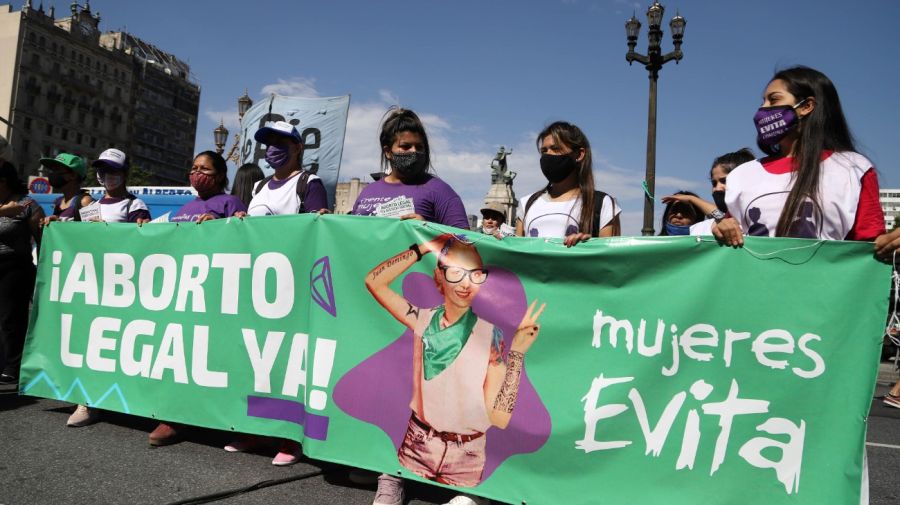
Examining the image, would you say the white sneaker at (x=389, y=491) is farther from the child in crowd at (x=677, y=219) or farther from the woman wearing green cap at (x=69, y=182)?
the woman wearing green cap at (x=69, y=182)

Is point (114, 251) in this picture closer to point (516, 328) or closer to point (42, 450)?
point (42, 450)

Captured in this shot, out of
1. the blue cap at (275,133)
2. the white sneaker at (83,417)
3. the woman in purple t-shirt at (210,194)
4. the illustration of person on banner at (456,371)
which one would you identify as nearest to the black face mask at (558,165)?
the illustration of person on banner at (456,371)

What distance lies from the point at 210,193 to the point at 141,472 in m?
1.92

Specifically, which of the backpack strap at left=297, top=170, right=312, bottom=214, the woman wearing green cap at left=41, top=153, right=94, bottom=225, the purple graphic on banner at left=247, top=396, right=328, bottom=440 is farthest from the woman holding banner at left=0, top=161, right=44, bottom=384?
the purple graphic on banner at left=247, top=396, right=328, bottom=440

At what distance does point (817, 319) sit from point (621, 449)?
889mm

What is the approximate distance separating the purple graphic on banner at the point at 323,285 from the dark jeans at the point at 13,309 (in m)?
2.90

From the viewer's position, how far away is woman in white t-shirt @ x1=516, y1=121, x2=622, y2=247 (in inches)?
116

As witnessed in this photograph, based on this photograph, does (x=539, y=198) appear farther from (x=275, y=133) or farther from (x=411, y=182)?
(x=275, y=133)

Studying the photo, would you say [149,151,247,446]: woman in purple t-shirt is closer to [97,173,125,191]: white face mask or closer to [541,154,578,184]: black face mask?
[97,173,125,191]: white face mask

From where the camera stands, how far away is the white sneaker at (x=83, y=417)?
3645 mm

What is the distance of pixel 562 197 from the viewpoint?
310 cm

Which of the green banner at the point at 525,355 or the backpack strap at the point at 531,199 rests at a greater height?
the backpack strap at the point at 531,199

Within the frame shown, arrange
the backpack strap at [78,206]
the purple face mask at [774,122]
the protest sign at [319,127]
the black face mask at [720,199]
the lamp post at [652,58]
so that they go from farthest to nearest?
the lamp post at [652,58], the protest sign at [319,127], the backpack strap at [78,206], the black face mask at [720,199], the purple face mask at [774,122]

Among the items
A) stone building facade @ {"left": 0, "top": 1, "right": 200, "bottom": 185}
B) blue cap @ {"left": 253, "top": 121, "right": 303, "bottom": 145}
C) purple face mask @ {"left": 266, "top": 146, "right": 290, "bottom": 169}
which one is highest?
stone building facade @ {"left": 0, "top": 1, "right": 200, "bottom": 185}
